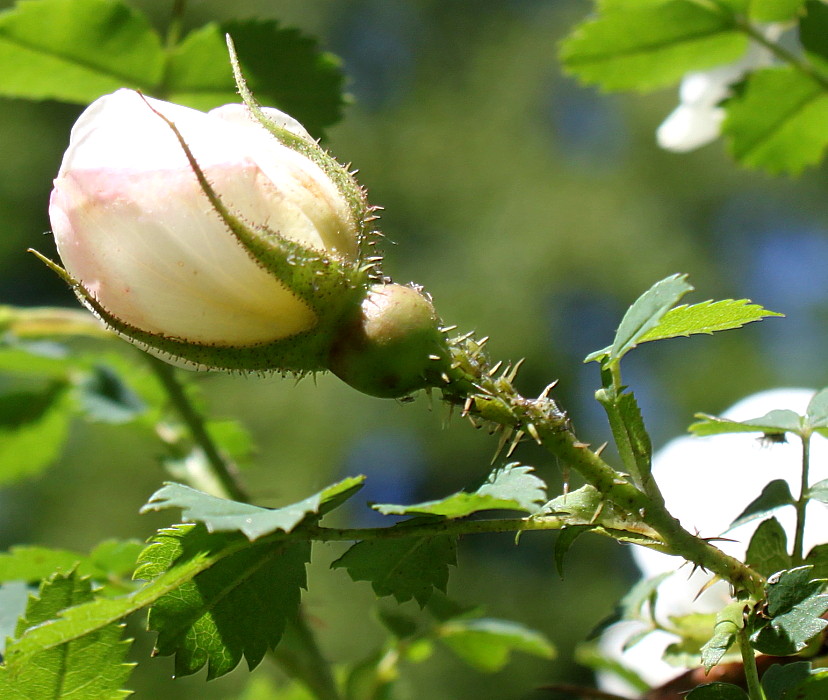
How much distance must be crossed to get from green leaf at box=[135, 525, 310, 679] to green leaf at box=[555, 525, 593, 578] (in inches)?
4.7

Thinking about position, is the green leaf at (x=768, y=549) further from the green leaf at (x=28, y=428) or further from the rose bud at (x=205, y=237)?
the green leaf at (x=28, y=428)

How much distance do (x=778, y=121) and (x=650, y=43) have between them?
0.14 m

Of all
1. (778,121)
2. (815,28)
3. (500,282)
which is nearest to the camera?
(815,28)

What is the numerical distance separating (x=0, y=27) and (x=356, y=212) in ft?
1.58

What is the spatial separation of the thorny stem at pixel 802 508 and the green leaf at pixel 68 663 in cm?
33

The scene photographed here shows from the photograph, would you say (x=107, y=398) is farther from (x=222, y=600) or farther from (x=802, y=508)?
(x=802, y=508)

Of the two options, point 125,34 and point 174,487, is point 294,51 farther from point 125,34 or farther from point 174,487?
point 174,487

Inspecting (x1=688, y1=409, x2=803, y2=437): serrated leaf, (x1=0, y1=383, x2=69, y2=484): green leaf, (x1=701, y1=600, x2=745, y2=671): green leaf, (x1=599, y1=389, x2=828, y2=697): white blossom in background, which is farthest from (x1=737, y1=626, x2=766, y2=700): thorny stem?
(x1=0, y1=383, x2=69, y2=484): green leaf

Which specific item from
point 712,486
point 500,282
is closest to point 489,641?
point 712,486

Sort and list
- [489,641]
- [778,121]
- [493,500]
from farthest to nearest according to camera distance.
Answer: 1. [489,641]
2. [778,121]
3. [493,500]

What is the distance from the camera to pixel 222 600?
454mm

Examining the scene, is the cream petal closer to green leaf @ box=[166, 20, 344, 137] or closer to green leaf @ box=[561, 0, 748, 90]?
green leaf @ box=[166, 20, 344, 137]

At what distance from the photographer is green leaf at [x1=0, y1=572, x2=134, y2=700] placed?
0.46 meters

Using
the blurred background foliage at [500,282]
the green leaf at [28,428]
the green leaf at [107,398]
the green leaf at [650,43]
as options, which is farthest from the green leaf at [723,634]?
the blurred background foliage at [500,282]
